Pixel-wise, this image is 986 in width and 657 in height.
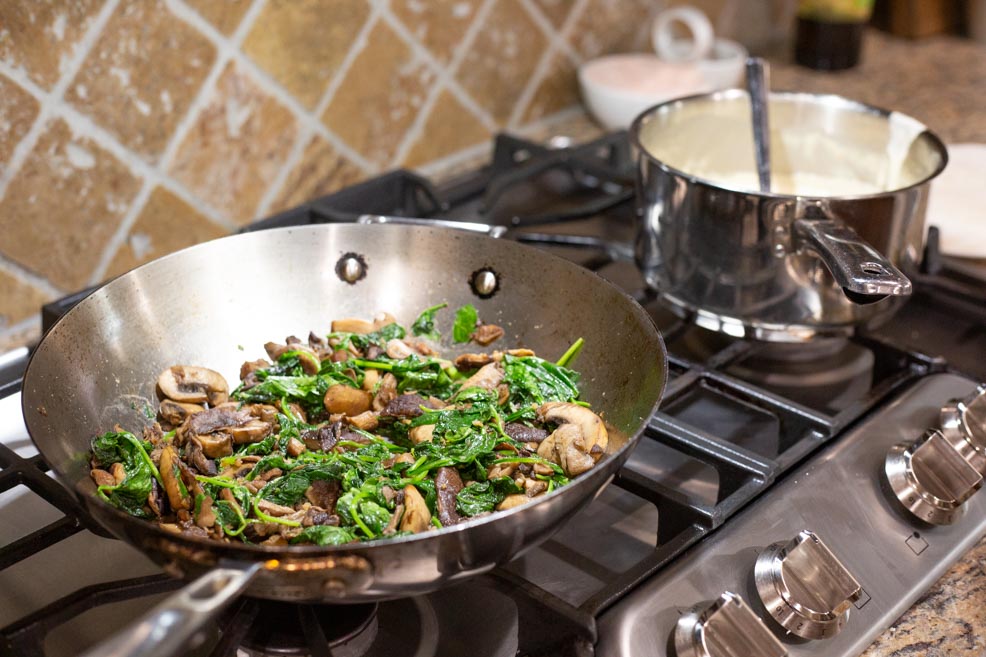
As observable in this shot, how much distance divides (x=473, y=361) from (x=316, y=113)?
557mm

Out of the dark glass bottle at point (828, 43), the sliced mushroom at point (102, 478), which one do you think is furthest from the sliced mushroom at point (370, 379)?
the dark glass bottle at point (828, 43)

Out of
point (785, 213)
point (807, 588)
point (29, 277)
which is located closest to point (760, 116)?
point (785, 213)

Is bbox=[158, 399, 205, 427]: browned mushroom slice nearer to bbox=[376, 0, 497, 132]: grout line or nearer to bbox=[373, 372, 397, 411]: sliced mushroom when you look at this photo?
bbox=[373, 372, 397, 411]: sliced mushroom

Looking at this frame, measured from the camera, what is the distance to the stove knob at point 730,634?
0.66 meters

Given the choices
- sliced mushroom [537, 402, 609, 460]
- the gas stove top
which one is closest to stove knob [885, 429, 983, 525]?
the gas stove top

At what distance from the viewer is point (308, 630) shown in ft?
2.18

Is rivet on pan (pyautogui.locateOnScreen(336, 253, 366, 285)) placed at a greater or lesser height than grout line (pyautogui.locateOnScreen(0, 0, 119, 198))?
lesser

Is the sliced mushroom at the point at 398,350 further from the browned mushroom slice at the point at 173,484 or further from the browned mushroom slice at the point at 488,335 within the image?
the browned mushroom slice at the point at 173,484

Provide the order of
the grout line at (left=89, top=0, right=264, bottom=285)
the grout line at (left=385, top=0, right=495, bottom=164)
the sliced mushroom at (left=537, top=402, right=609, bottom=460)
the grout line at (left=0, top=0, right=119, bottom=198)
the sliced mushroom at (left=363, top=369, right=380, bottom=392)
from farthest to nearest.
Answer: the grout line at (left=385, top=0, right=495, bottom=164), the grout line at (left=89, top=0, right=264, bottom=285), the grout line at (left=0, top=0, right=119, bottom=198), the sliced mushroom at (left=363, top=369, right=380, bottom=392), the sliced mushroom at (left=537, top=402, right=609, bottom=460)

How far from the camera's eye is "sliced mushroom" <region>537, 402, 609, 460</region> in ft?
2.52

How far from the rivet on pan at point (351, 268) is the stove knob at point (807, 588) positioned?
45cm

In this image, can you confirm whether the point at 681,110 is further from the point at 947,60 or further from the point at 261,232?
the point at 947,60

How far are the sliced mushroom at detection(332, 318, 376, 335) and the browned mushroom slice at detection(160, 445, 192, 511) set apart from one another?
0.79 ft

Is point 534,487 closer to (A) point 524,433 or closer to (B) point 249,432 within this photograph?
(A) point 524,433
